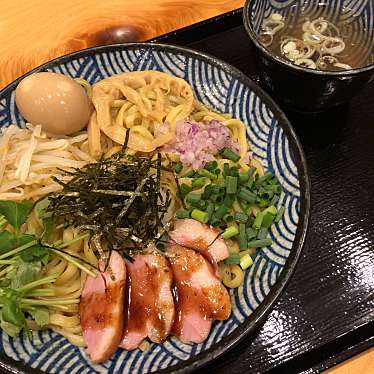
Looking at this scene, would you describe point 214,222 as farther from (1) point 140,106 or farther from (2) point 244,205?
(1) point 140,106

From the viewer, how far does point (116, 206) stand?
1.91 meters

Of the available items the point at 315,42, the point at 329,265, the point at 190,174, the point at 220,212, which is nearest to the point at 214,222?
the point at 220,212

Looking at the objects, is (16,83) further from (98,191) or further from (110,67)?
(98,191)

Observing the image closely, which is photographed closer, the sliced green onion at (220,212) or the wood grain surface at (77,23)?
the sliced green onion at (220,212)

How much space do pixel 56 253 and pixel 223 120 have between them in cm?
95

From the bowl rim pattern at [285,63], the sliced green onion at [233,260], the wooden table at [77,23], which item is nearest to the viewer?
the sliced green onion at [233,260]

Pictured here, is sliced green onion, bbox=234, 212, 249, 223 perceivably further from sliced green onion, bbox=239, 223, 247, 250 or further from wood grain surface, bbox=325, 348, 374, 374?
wood grain surface, bbox=325, 348, 374, 374

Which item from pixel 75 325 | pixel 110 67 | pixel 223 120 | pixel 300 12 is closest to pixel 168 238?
pixel 75 325

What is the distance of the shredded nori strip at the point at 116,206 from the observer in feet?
6.15

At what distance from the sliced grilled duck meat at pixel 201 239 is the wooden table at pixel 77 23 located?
1.31 metres

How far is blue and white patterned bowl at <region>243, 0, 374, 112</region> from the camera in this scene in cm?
206

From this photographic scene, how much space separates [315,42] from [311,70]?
1.26 feet

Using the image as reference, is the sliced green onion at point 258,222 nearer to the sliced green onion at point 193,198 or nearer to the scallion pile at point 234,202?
the scallion pile at point 234,202

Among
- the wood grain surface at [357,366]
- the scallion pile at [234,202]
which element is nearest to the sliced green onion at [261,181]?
the scallion pile at [234,202]
